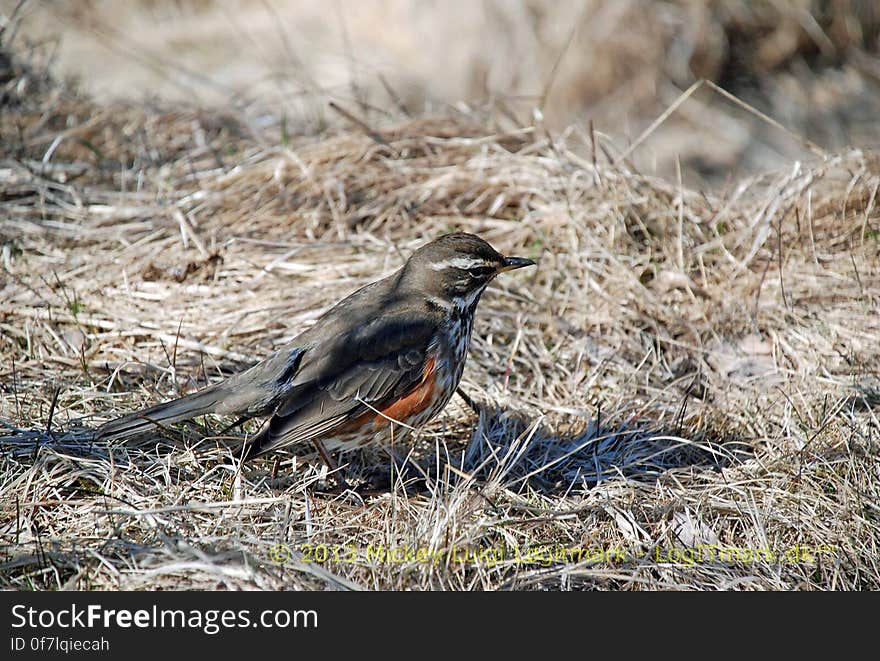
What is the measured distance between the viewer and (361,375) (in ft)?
16.6

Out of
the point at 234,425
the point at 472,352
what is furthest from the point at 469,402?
the point at 234,425

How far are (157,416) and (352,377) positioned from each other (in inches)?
40.2

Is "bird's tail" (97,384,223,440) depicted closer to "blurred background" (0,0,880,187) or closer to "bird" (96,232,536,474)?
"bird" (96,232,536,474)

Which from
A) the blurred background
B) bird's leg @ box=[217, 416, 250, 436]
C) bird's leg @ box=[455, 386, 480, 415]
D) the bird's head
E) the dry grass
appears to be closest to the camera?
the dry grass

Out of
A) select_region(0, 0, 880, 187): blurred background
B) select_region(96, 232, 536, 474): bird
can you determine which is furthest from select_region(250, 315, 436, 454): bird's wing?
select_region(0, 0, 880, 187): blurred background

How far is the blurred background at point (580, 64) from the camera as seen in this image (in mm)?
10344

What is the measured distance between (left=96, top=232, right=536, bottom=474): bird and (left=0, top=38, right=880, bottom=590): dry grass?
0.93 ft

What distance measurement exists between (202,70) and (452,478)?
7802mm

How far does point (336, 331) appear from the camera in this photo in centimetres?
524

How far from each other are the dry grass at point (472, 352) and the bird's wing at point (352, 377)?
1.07 feet

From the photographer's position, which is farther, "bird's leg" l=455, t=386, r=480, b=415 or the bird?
"bird's leg" l=455, t=386, r=480, b=415

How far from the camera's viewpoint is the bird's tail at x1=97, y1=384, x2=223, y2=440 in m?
4.82
